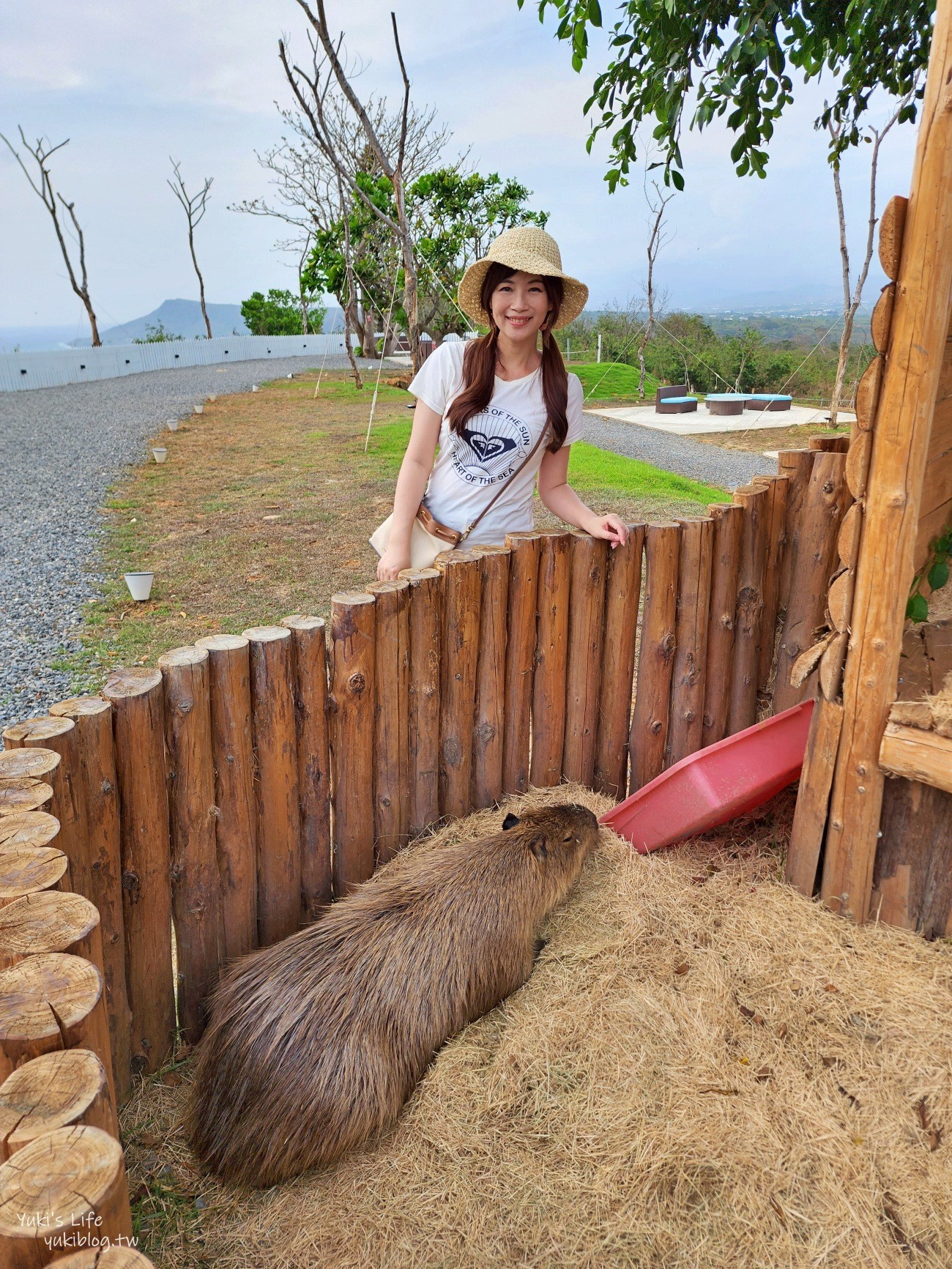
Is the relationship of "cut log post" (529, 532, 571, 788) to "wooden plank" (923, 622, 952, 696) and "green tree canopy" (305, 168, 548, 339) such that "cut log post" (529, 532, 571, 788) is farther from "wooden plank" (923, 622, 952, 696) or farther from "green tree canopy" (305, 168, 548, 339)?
"green tree canopy" (305, 168, 548, 339)

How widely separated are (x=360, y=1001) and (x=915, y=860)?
5.69ft

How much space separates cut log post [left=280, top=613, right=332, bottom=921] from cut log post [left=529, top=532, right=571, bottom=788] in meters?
0.89

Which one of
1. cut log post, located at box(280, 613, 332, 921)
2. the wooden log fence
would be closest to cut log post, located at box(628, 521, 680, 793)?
the wooden log fence

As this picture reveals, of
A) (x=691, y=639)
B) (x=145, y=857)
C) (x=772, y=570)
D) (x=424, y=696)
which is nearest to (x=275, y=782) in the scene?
(x=145, y=857)

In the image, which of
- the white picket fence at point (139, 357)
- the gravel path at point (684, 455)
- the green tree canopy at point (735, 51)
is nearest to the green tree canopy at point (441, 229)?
the white picket fence at point (139, 357)

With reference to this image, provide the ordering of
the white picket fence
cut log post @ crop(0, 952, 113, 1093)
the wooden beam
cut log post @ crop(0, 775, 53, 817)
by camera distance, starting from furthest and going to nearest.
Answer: the white picket fence → the wooden beam → cut log post @ crop(0, 775, 53, 817) → cut log post @ crop(0, 952, 113, 1093)

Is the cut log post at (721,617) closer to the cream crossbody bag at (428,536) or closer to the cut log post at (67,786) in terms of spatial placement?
the cream crossbody bag at (428,536)

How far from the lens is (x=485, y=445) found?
2859mm

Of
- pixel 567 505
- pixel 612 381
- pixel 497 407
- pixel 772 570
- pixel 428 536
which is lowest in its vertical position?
pixel 772 570

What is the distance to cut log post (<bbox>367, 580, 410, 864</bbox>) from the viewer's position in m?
2.61

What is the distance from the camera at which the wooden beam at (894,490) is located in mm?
2068

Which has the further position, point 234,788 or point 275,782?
point 275,782

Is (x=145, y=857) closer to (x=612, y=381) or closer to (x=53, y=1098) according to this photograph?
(x=53, y=1098)

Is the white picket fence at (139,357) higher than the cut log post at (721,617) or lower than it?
higher
